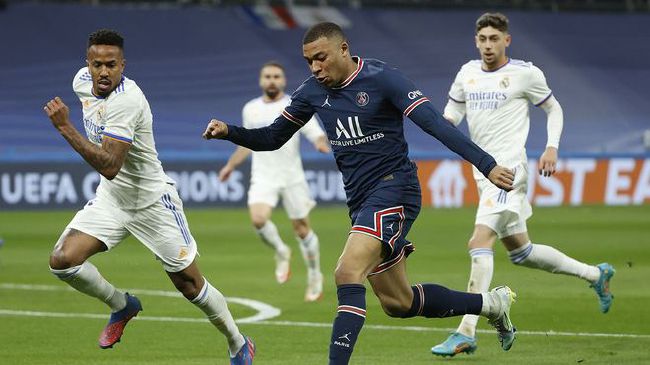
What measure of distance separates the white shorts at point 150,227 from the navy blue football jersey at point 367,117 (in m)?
0.92

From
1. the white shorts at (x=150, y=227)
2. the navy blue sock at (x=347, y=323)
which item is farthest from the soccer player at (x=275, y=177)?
the navy blue sock at (x=347, y=323)

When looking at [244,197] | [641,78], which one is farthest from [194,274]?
[641,78]

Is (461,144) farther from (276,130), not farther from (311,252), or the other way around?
(311,252)

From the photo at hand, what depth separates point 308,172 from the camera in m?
26.0

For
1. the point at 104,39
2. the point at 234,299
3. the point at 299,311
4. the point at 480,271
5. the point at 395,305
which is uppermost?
the point at 104,39

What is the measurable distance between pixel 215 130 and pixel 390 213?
1180 mm

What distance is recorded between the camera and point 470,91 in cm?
984

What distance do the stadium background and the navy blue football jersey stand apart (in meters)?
1.69

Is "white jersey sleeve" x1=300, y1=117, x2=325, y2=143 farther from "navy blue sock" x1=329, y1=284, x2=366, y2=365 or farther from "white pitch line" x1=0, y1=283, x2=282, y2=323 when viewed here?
"navy blue sock" x1=329, y1=284, x2=366, y2=365

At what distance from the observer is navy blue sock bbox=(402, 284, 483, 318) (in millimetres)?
7926

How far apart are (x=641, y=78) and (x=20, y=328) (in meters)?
27.5

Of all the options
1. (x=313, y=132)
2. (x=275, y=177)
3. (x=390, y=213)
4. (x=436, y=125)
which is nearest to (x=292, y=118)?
(x=390, y=213)

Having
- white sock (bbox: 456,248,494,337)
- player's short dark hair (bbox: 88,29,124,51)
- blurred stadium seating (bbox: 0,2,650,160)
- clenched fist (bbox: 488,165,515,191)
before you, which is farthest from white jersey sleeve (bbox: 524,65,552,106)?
blurred stadium seating (bbox: 0,2,650,160)

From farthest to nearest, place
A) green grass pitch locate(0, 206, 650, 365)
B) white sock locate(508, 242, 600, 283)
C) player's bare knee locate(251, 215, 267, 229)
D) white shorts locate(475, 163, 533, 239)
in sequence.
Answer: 1. player's bare knee locate(251, 215, 267, 229)
2. white sock locate(508, 242, 600, 283)
3. white shorts locate(475, 163, 533, 239)
4. green grass pitch locate(0, 206, 650, 365)
